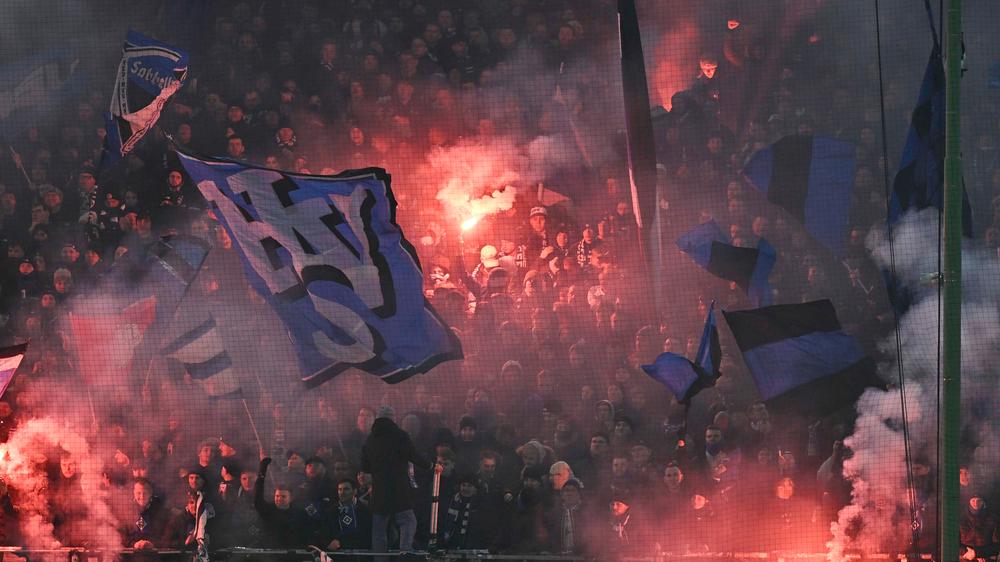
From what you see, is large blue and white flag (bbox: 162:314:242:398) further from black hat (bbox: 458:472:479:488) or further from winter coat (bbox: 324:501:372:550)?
black hat (bbox: 458:472:479:488)

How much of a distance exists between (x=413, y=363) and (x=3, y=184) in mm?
3340

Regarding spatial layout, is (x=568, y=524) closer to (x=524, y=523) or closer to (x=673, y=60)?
(x=524, y=523)

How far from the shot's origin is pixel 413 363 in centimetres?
806

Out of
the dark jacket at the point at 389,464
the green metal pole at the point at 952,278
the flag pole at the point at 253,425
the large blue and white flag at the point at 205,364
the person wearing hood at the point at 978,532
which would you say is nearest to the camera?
the green metal pole at the point at 952,278

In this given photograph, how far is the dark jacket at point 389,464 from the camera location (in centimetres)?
761

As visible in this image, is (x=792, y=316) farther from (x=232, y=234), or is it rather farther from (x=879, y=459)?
(x=232, y=234)

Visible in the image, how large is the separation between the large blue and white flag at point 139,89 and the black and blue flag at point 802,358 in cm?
424

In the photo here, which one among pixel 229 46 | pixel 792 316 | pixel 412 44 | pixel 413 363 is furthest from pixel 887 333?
pixel 229 46

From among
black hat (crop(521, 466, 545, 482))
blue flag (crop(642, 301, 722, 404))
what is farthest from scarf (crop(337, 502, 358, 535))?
blue flag (crop(642, 301, 722, 404))

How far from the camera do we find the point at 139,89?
832cm

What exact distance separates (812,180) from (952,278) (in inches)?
119

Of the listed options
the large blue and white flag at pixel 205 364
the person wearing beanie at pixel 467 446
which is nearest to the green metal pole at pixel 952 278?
the person wearing beanie at pixel 467 446

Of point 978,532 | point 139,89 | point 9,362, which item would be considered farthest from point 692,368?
point 9,362

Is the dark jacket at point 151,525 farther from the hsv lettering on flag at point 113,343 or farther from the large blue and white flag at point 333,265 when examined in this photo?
the large blue and white flag at point 333,265
